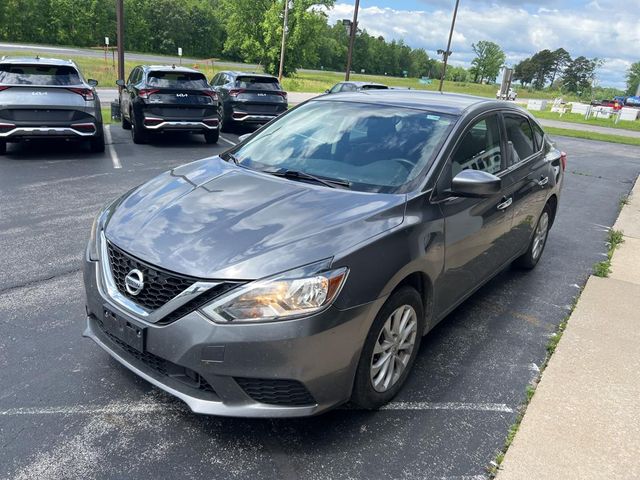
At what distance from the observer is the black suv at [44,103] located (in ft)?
29.4

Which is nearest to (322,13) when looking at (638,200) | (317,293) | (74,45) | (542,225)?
(74,45)

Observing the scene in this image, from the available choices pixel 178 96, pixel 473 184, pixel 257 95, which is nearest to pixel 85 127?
pixel 178 96

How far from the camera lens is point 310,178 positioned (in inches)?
133

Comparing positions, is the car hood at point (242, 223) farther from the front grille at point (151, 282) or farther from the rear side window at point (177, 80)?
the rear side window at point (177, 80)

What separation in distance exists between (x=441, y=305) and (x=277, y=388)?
1.38 metres

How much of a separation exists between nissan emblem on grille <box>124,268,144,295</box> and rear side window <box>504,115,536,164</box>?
3.13 meters

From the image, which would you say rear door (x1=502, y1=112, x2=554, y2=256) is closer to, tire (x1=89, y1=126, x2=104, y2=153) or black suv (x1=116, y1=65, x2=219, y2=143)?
tire (x1=89, y1=126, x2=104, y2=153)

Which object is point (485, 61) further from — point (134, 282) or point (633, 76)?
point (134, 282)

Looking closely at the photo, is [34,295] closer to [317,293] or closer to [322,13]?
[317,293]

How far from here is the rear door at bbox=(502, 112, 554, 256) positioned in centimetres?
437

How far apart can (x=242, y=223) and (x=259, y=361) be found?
745 millimetres

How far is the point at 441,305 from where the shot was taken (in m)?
3.42

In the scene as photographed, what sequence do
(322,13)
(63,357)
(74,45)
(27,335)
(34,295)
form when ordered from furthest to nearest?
(74,45) < (322,13) < (34,295) < (27,335) < (63,357)

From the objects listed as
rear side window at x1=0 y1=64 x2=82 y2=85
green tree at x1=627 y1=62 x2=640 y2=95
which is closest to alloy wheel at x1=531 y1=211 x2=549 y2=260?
rear side window at x1=0 y1=64 x2=82 y2=85
